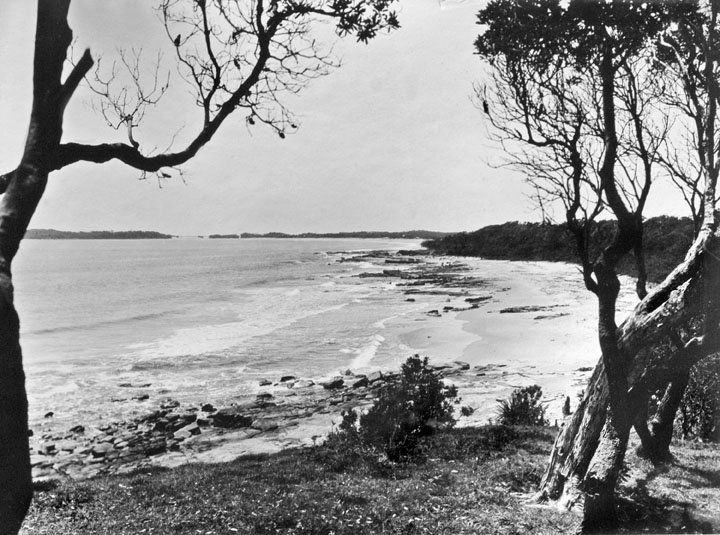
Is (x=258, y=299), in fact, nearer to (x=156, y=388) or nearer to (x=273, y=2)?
(x=156, y=388)

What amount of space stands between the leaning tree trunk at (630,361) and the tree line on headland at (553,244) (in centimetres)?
2418

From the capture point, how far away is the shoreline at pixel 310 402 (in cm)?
1309

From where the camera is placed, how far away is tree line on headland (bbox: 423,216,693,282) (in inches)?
1648

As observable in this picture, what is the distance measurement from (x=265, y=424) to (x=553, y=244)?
61824mm

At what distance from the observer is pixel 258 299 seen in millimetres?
48281

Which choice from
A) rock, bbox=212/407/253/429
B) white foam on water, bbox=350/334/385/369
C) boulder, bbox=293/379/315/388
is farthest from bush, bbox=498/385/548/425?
white foam on water, bbox=350/334/385/369

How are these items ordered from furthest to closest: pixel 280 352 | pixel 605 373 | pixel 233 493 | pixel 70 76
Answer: pixel 280 352, pixel 233 493, pixel 605 373, pixel 70 76

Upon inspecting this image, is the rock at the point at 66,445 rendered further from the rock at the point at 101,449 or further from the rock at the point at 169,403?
the rock at the point at 169,403

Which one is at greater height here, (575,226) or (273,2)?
(273,2)

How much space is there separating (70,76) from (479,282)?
52.0 meters

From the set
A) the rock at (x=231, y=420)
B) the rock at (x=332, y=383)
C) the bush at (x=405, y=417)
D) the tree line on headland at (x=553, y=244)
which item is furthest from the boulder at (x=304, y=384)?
the tree line on headland at (x=553, y=244)

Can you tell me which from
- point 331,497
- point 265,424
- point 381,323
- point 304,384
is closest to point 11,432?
point 331,497

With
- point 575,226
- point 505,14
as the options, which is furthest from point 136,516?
point 505,14

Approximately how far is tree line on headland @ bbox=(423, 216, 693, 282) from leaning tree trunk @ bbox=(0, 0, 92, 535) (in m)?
28.6
